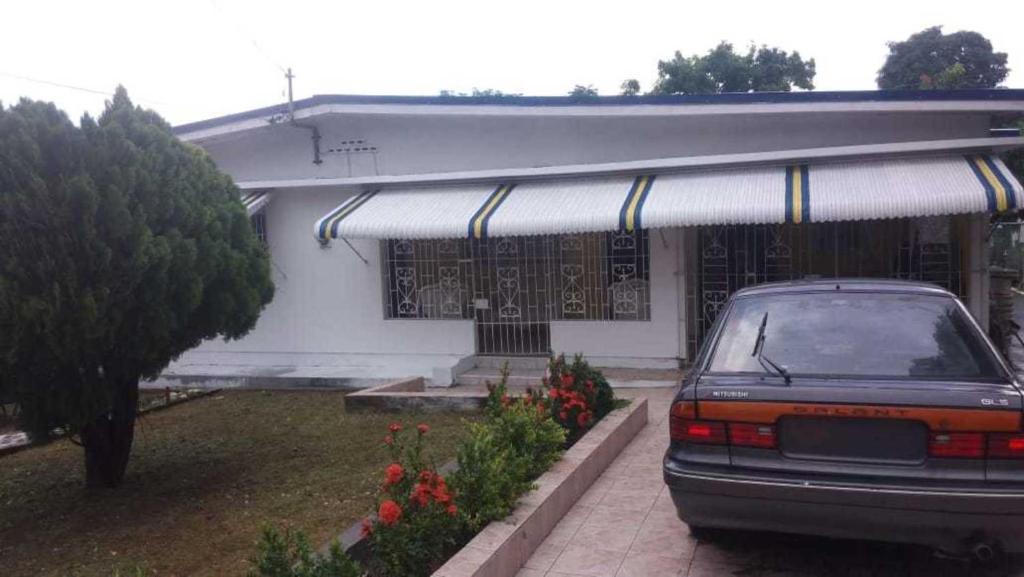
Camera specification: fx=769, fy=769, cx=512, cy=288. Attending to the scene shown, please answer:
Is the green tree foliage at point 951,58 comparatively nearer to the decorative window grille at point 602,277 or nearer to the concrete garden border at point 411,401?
the decorative window grille at point 602,277

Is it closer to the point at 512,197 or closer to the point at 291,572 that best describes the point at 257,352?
the point at 512,197

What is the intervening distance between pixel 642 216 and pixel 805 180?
188 cm

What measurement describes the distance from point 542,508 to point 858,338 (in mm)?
1960

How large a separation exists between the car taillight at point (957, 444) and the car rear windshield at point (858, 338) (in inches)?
13.7

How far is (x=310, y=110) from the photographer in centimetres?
1086

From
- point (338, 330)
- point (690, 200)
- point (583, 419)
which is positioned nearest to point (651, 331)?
point (690, 200)

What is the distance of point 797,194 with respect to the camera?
835 centimetres

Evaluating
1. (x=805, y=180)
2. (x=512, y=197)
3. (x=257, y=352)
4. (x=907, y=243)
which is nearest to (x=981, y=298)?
(x=907, y=243)

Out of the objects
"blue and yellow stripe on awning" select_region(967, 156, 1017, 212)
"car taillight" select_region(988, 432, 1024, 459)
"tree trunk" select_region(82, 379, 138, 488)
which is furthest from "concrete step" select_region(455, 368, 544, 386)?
"car taillight" select_region(988, 432, 1024, 459)

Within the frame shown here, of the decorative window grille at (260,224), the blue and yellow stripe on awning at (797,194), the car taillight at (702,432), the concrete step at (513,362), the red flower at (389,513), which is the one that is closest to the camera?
the red flower at (389,513)

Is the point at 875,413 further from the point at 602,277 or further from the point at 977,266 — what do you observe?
the point at 602,277

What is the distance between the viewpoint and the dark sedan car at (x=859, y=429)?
329 centimetres

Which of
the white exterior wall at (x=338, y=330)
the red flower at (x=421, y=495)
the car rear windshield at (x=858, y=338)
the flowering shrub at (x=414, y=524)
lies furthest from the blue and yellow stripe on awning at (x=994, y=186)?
the red flower at (x=421, y=495)

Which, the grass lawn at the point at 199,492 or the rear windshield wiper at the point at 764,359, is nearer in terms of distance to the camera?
the rear windshield wiper at the point at 764,359
